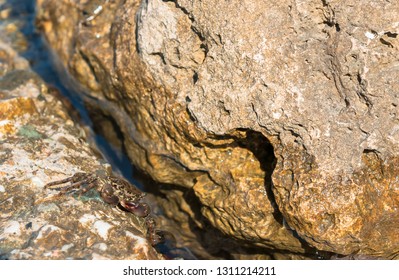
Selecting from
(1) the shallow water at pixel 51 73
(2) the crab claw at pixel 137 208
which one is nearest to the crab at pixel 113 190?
(2) the crab claw at pixel 137 208

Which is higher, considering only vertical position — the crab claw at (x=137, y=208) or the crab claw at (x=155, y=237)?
the crab claw at (x=137, y=208)

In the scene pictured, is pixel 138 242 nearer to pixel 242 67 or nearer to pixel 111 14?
pixel 242 67

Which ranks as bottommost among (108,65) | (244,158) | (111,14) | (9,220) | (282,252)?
(282,252)

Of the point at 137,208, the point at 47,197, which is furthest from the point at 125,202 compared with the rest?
the point at 47,197

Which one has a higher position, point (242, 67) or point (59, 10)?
point (242, 67)

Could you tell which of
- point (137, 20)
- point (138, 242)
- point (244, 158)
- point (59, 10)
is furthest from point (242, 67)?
point (59, 10)

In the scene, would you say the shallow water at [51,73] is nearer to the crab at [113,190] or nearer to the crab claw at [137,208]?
the crab at [113,190]

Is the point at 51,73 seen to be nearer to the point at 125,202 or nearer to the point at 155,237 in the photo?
the point at 125,202
